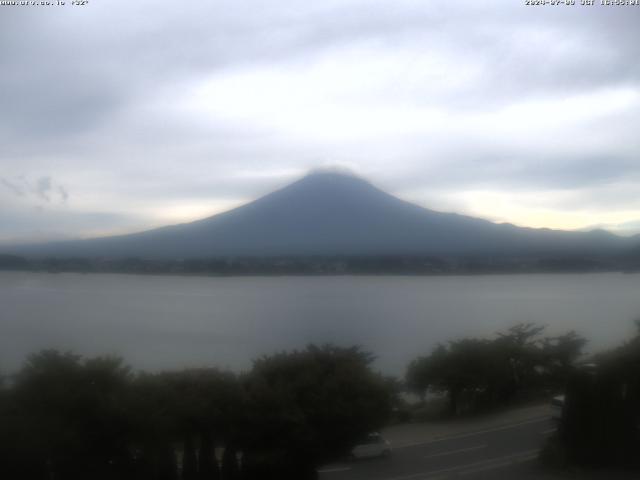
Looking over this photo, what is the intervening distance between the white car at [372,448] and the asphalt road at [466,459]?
0.06 meters

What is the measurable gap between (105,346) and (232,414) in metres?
1.34

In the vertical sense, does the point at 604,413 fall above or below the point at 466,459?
above

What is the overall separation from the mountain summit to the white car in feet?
8.94

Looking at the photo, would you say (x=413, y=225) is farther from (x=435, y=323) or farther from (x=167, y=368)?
(x=167, y=368)

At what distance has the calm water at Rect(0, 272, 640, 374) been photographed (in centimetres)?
637

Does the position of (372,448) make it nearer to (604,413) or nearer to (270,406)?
(270,406)

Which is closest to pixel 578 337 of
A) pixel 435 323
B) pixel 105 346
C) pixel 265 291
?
pixel 435 323

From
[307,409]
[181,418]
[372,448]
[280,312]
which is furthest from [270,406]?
[280,312]

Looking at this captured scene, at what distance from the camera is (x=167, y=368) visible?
5.65m

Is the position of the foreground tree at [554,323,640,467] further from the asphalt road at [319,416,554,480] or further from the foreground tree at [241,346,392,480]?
the foreground tree at [241,346,392,480]

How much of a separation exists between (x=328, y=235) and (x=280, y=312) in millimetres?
1192

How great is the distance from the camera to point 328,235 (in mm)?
8305

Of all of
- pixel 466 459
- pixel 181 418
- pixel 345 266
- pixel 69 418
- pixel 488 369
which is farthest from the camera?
pixel 345 266

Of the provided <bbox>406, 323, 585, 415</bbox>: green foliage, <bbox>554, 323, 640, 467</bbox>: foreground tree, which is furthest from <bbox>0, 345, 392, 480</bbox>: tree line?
<bbox>554, 323, 640, 467</bbox>: foreground tree
